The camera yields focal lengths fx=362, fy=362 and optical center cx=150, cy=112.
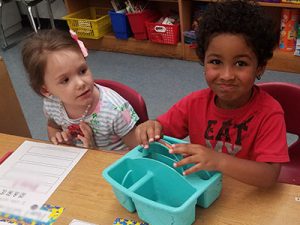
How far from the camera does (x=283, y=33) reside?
255 centimetres

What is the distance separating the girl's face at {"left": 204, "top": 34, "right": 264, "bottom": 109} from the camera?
2.76 feet

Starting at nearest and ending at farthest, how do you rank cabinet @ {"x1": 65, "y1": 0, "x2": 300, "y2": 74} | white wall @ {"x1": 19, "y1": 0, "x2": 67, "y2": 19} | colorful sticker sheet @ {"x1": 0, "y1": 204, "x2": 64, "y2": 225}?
1. colorful sticker sheet @ {"x1": 0, "y1": 204, "x2": 64, "y2": 225}
2. cabinet @ {"x1": 65, "y1": 0, "x2": 300, "y2": 74}
3. white wall @ {"x1": 19, "y1": 0, "x2": 67, "y2": 19}

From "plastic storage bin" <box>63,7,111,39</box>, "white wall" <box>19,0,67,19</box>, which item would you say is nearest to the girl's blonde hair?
"plastic storage bin" <box>63,7,111,39</box>

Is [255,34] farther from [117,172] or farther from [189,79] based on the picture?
[189,79]

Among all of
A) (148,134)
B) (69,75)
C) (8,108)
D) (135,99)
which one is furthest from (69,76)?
(8,108)

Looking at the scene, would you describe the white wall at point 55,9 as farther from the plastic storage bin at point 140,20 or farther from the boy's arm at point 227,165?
the boy's arm at point 227,165

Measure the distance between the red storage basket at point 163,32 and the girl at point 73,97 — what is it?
173cm

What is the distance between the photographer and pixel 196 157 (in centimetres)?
73

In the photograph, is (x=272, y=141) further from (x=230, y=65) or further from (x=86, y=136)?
(x=86, y=136)

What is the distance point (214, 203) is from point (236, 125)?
253 mm

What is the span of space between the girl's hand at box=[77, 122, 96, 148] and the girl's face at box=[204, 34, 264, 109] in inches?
17.2

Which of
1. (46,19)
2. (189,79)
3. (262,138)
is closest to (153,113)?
(189,79)

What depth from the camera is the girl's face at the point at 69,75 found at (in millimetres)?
1062

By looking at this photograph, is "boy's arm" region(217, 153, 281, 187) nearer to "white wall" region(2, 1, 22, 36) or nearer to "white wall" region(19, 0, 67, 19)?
"white wall" region(19, 0, 67, 19)
